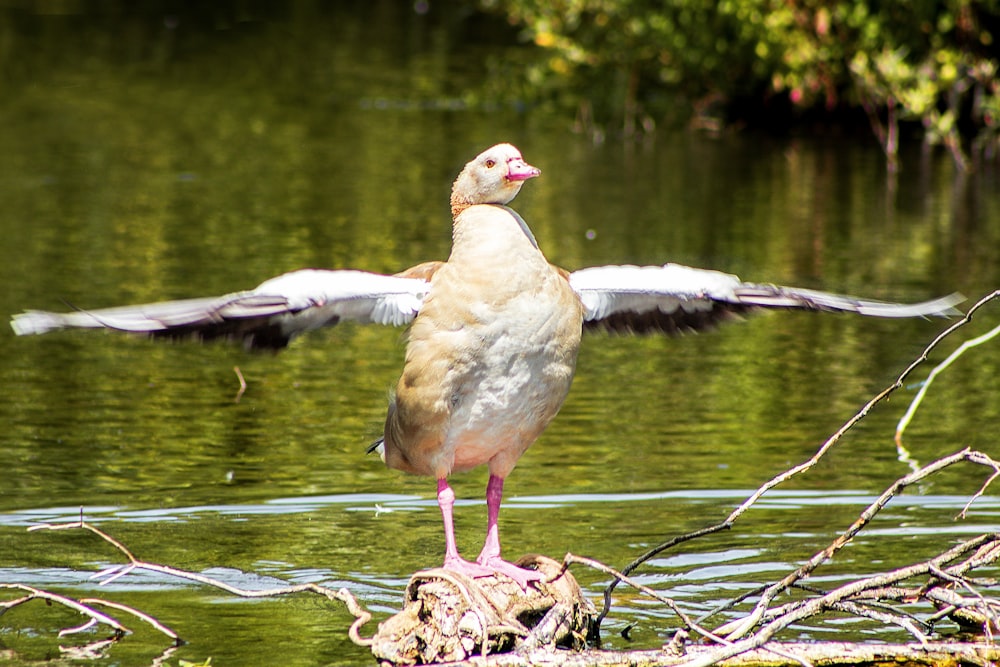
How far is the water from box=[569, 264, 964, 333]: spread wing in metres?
1.18

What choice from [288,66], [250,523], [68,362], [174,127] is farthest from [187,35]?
[250,523]

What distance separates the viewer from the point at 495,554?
22.9 ft

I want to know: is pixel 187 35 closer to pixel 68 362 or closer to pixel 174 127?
pixel 174 127

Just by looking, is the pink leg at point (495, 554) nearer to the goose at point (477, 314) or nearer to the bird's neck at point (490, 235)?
the goose at point (477, 314)

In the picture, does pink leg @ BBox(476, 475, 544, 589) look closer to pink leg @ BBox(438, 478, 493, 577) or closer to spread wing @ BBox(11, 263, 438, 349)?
pink leg @ BBox(438, 478, 493, 577)

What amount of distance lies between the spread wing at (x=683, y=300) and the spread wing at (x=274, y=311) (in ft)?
2.30

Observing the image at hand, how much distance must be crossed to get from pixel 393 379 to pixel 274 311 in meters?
5.20

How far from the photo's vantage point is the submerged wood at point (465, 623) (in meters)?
6.39

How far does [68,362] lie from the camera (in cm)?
1212

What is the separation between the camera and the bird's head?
6.92m

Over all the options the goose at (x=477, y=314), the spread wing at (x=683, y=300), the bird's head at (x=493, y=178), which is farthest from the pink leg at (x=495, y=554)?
the bird's head at (x=493, y=178)

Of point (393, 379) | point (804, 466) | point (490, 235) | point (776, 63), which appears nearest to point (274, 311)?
point (490, 235)

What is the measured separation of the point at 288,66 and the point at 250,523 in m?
22.7

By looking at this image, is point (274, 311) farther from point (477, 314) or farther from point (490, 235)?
point (490, 235)
